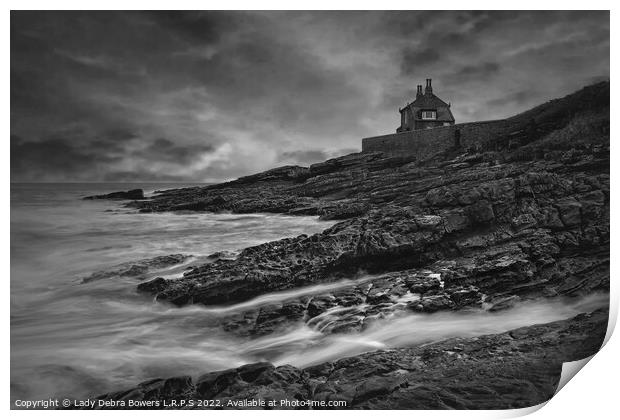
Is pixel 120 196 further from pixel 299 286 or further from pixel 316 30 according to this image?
pixel 316 30

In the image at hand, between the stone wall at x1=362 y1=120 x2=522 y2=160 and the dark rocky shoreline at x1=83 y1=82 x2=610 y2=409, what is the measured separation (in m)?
0.09

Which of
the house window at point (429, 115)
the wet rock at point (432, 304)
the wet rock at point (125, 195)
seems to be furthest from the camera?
the house window at point (429, 115)

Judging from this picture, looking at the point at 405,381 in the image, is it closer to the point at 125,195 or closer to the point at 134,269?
the point at 134,269

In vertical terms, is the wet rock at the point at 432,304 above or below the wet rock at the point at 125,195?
below

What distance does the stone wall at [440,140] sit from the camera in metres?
4.32

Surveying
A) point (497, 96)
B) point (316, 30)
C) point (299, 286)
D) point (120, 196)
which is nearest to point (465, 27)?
point (497, 96)

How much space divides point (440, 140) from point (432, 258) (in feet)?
4.16

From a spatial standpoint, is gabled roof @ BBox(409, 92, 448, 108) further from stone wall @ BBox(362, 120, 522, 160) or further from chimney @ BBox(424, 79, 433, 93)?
stone wall @ BBox(362, 120, 522, 160)

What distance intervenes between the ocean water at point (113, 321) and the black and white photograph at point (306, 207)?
0.8 inches

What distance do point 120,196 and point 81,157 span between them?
51 cm

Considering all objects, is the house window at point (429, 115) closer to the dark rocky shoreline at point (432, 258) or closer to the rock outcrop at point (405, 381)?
the dark rocky shoreline at point (432, 258)

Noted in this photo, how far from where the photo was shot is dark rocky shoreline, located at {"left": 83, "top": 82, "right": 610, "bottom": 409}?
3617mm

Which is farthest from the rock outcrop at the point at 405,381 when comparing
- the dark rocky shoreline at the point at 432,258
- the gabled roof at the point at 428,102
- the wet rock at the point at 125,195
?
the gabled roof at the point at 428,102

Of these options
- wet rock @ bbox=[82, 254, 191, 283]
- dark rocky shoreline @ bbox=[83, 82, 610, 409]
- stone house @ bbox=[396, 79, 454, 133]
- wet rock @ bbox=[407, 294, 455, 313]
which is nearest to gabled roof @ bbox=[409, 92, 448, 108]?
stone house @ bbox=[396, 79, 454, 133]
